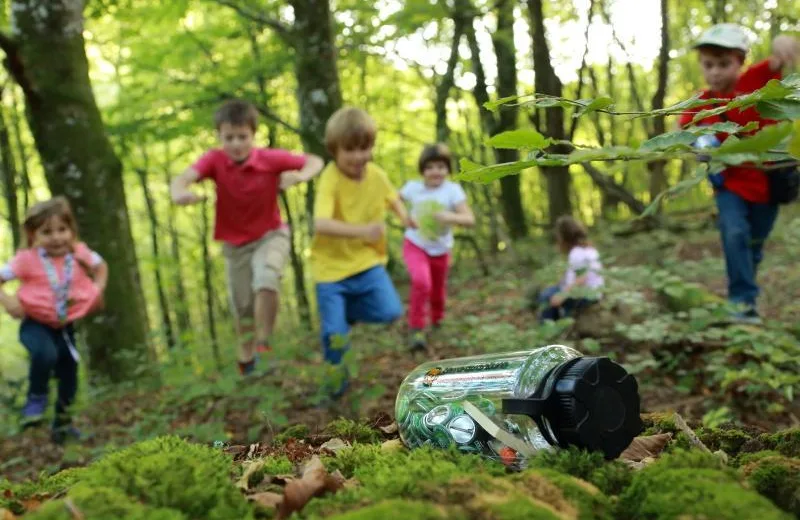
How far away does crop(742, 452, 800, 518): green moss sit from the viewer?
113cm

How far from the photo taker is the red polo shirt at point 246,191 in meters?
5.18

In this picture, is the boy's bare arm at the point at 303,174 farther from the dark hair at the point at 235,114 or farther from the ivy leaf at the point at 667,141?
the ivy leaf at the point at 667,141

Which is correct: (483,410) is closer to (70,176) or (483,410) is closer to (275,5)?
(70,176)

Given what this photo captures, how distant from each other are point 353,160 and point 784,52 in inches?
112

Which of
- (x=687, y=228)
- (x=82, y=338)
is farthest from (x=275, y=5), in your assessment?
(x=687, y=228)

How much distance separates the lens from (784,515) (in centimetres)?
96

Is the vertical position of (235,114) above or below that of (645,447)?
above

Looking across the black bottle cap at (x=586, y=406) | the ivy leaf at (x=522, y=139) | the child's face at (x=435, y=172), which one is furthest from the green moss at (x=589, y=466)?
the child's face at (x=435, y=172)

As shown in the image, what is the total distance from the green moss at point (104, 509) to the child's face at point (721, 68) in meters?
4.53

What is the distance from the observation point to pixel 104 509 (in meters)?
0.96

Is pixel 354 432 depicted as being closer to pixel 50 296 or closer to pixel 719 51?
pixel 719 51

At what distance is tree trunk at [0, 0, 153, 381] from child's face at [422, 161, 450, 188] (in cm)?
292

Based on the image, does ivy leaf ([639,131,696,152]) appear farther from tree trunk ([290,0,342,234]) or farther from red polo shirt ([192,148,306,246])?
→ tree trunk ([290,0,342,234])

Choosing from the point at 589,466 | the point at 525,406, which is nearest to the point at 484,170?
the point at 525,406
